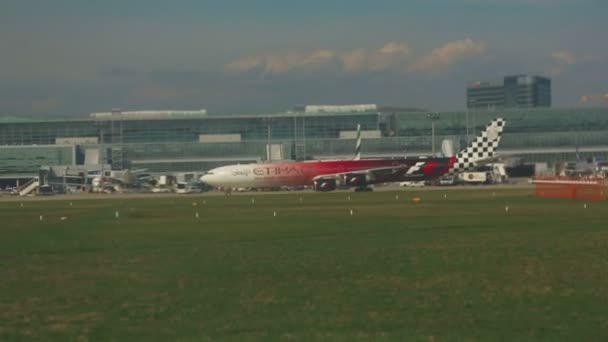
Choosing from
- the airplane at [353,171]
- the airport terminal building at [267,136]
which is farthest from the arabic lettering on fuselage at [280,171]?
the airport terminal building at [267,136]

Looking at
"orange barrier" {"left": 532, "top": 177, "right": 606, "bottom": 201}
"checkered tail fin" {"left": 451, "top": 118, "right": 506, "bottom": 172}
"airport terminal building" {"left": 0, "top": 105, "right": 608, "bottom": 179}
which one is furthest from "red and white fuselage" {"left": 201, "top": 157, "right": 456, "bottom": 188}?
"airport terminal building" {"left": 0, "top": 105, "right": 608, "bottom": 179}

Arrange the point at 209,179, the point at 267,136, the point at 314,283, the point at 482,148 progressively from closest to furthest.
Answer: the point at 314,283 < the point at 482,148 < the point at 209,179 < the point at 267,136

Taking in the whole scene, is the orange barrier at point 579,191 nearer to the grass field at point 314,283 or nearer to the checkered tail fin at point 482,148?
the grass field at point 314,283

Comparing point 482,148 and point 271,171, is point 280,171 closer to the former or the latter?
point 271,171

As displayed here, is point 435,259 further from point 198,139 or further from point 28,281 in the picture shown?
point 198,139

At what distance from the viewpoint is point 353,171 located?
108 m

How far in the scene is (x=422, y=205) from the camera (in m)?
62.6

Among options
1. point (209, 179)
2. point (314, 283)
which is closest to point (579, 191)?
point (314, 283)

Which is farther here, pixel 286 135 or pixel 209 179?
pixel 286 135

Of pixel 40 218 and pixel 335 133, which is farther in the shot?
pixel 335 133

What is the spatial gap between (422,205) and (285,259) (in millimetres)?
35755

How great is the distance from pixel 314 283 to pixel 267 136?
170434 millimetres

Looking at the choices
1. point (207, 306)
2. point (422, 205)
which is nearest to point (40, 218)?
point (422, 205)

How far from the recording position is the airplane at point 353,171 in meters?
107
